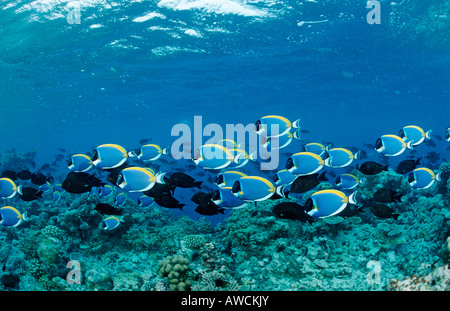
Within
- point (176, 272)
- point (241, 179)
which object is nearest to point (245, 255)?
point (176, 272)

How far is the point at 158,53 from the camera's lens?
68.8ft

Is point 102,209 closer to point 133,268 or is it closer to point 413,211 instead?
point 133,268

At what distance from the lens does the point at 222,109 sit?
40750mm

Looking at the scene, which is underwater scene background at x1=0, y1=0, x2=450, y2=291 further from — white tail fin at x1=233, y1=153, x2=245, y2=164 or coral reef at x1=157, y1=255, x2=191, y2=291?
white tail fin at x1=233, y1=153, x2=245, y2=164

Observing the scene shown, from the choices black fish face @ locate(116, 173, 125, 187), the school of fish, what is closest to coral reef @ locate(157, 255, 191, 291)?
the school of fish

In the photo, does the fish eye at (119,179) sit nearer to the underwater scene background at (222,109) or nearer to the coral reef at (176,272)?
the underwater scene background at (222,109)

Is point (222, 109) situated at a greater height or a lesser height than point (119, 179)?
lesser

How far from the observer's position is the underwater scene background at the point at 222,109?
5957 millimetres

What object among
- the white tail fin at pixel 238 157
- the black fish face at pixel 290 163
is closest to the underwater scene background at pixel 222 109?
the black fish face at pixel 290 163

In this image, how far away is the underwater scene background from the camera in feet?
19.5

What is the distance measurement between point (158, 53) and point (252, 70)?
7.68m

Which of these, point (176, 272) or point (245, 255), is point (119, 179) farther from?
point (245, 255)

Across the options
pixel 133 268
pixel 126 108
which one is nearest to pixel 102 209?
pixel 133 268
